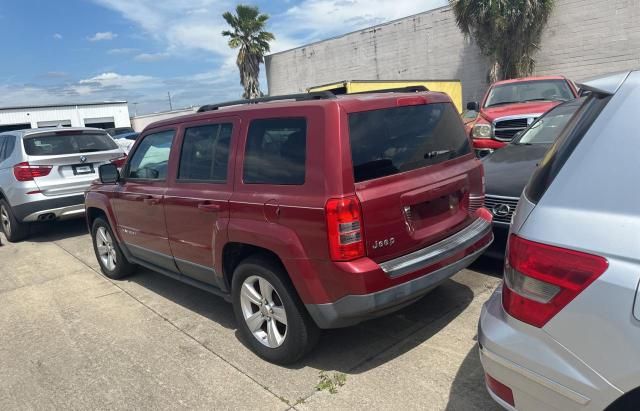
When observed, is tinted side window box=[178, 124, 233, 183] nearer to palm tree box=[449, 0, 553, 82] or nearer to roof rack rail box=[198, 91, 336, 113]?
roof rack rail box=[198, 91, 336, 113]

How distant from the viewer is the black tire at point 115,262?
520cm

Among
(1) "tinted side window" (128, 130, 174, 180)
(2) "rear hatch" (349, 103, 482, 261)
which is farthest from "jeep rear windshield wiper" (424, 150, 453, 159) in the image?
(1) "tinted side window" (128, 130, 174, 180)

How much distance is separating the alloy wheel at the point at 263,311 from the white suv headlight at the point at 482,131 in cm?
548

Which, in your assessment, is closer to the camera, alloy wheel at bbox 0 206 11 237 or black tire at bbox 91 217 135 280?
black tire at bbox 91 217 135 280

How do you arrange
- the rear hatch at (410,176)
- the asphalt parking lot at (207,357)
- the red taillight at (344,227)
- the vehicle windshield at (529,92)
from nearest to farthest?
the red taillight at (344,227)
the rear hatch at (410,176)
the asphalt parking lot at (207,357)
the vehicle windshield at (529,92)

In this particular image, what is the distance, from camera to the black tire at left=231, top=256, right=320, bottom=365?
3.02 metres

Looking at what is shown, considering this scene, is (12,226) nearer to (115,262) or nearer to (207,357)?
(115,262)

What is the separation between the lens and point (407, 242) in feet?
9.57

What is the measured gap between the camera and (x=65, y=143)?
748cm

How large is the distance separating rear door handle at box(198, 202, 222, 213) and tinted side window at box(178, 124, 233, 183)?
19cm

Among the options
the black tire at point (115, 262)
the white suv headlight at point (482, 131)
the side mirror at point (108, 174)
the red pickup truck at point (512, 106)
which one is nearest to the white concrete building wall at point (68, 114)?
the black tire at point (115, 262)

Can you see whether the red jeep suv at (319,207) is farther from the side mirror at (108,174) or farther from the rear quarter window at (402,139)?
the side mirror at (108,174)

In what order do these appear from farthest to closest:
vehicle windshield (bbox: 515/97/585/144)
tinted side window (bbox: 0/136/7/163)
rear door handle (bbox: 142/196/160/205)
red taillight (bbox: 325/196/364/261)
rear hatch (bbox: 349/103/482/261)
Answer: tinted side window (bbox: 0/136/7/163) → vehicle windshield (bbox: 515/97/585/144) → rear door handle (bbox: 142/196/160/205) → rear hatch (bbox: 349/103/482/261) → red taillight (bbox: 325/196/364/261)

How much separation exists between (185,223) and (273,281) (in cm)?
113
